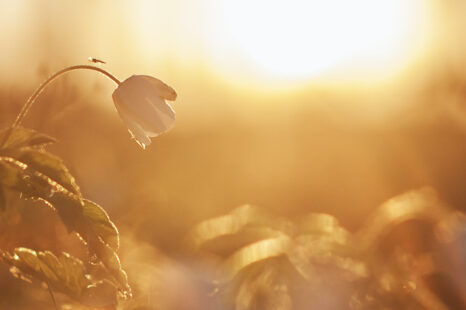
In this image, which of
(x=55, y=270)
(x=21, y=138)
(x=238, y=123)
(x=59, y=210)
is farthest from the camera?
(x=238, y=123)

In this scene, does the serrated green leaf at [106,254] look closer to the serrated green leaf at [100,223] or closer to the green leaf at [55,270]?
the serrated green leaf at [100,223]

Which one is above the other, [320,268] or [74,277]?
[320,268]

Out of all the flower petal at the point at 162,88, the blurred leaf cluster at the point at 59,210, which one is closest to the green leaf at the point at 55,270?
the blurred leaf cluster at the point at 59,210

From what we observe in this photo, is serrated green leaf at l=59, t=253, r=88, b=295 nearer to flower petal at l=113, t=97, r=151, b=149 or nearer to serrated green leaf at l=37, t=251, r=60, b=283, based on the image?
serrated green leaf at l=37, t=251, r=60, b=283

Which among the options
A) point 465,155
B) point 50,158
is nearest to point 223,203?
point 465,155

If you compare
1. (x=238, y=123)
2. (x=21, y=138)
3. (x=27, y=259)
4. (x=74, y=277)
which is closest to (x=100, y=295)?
(x=74, y=277)

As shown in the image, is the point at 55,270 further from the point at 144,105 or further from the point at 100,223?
the point at 144,105

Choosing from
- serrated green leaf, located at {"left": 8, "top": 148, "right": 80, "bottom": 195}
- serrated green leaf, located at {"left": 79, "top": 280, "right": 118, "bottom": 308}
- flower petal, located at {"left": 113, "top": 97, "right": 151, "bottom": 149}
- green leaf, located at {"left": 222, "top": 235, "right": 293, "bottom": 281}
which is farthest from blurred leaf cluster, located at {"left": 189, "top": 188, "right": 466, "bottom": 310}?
serrated green leaf, located at {"left": 8, "top": 148, "right": 80, "bottom": 195}
